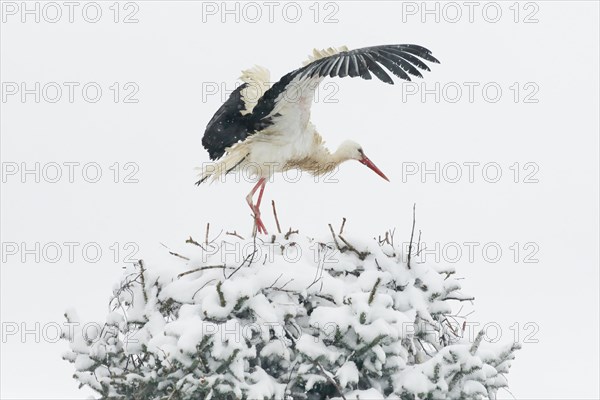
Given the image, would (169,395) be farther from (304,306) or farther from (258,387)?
(304,306)

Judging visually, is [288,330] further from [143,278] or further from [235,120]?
[235,120]

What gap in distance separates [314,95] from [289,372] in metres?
3.33

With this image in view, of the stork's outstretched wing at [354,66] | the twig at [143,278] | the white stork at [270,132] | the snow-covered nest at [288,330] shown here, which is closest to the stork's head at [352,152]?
the white stork at [270,132]

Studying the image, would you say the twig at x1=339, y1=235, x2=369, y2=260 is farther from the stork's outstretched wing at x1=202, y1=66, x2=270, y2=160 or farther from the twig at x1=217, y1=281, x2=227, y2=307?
the stork's outstretched wing at x1=202, y1=66, x2=270, y2=160

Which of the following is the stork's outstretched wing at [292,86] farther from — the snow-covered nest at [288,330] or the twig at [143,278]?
the twig at [143,278]

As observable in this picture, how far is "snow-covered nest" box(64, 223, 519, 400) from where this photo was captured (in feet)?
23.7

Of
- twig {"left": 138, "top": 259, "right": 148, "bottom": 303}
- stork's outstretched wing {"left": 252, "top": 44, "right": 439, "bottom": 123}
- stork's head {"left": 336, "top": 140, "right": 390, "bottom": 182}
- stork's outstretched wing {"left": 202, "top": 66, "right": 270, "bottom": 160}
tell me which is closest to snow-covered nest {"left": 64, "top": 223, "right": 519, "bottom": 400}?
twig {"left": 138, "top": 259, "right": 148, "bottom": 303}

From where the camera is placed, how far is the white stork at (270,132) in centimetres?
967

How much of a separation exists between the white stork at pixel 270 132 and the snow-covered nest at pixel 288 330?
58.3 inches

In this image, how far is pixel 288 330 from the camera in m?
7.53

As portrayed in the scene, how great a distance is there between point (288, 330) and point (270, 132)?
3080mm

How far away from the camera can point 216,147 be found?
10.1m

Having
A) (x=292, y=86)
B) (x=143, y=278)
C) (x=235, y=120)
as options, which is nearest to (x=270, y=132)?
(x=235, y=120)

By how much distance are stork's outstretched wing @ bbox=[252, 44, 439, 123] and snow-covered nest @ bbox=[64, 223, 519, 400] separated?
1.34 m
